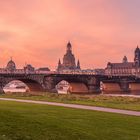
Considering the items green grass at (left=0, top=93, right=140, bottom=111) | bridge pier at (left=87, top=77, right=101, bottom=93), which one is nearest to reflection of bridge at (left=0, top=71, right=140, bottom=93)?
bridge pier at (left=87, top=77, right=101, bottom=93)

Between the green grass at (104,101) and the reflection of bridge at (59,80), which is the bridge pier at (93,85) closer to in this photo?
the reflection of bridge at (59,80)

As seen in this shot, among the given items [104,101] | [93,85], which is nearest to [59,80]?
[93,85]

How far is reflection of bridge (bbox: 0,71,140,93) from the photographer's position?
327 feet

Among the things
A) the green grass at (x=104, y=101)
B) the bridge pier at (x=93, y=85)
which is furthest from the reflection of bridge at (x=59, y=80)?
the green grass at (x=104, y=101)

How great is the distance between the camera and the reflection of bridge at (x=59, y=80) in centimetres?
9957

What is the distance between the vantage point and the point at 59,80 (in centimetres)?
11319

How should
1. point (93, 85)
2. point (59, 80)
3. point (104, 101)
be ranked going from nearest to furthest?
point (104, 101), point (59, 80), point (93, 85)

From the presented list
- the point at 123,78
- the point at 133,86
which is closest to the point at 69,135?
the point at 123,78

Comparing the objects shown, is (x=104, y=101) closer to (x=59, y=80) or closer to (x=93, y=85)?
(x=59, y=80)

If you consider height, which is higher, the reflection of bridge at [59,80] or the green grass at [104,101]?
the reflection of bridge at [59,80]

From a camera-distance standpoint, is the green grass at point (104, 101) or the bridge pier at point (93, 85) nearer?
the green grass at point (104, 101)

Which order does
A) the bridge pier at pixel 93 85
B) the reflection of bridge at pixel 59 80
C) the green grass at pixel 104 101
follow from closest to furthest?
the green grass at pixel 104 101 < the reflection of bridge at pixel 59 80 < the bridge pier at pixel 93 85

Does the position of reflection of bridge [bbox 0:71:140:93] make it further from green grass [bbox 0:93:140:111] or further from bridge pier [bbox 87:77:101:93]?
green grass [bbox 0:93:140:111]

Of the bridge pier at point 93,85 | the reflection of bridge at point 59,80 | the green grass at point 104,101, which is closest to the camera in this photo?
the green grass at point 104,101
